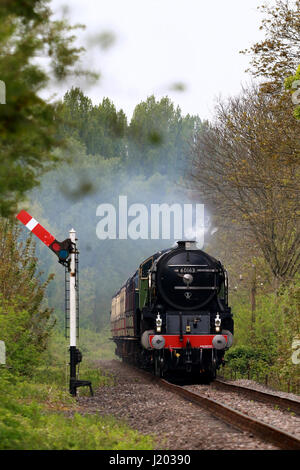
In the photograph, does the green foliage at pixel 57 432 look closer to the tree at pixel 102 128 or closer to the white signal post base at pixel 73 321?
the white signal post base at pixel 73 321

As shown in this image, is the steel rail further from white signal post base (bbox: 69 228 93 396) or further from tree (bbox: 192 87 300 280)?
tree (bbox: 192 87 300 280)

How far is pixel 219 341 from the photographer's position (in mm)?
17500

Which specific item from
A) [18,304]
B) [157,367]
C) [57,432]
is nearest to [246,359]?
[157,367]

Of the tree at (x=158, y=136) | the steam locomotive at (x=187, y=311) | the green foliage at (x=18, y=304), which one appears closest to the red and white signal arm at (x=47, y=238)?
the green foliage at (x=18, y=304)

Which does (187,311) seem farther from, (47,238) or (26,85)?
(26,85)

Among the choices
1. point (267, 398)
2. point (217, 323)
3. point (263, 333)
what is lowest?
point (267, 398)

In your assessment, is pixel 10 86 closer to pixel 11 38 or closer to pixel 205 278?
pixel 11 38

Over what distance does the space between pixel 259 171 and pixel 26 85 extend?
65.5 ft

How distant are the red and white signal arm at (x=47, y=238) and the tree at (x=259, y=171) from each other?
8636 millimetres

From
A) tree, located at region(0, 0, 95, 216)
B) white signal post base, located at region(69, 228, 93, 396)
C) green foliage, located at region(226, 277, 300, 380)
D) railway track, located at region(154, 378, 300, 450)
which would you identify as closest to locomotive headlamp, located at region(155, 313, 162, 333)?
white signal post base, located at region(69, 228, 93, 396)

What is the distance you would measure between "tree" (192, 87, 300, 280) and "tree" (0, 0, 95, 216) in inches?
519

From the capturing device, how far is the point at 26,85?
6414 mm

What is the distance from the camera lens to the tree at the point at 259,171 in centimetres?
2212

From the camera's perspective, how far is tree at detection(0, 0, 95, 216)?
598 centimetres
